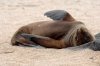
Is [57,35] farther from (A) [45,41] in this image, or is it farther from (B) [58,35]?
(A) [45,41]

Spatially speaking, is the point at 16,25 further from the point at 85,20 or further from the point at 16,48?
the point at 16,48

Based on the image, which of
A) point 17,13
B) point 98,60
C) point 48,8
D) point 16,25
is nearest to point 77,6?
point 48,8

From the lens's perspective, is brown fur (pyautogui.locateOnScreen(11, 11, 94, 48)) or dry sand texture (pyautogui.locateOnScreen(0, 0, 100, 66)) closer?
dry sand texture (pyautogui.locateOnScreen(0, 0, 100, 66))

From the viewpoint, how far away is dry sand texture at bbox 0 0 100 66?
4.89 metres

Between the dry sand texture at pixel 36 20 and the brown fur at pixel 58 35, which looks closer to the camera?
the dry sand texture at pixel 36 20

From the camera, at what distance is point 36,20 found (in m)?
8.37

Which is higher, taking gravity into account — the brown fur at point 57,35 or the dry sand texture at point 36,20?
the brown fur at point 57,35

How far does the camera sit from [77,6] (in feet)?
34.7

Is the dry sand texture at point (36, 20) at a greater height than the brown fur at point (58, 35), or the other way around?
the brown fur at point (58, 35)

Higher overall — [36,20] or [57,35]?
[57,35]

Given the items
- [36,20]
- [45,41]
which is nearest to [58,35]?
[45,41]

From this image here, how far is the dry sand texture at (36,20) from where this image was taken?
16.1ft

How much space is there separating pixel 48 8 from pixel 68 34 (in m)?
4.90

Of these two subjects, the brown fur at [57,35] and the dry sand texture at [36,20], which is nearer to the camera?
the dry sand texture at [36,20]
